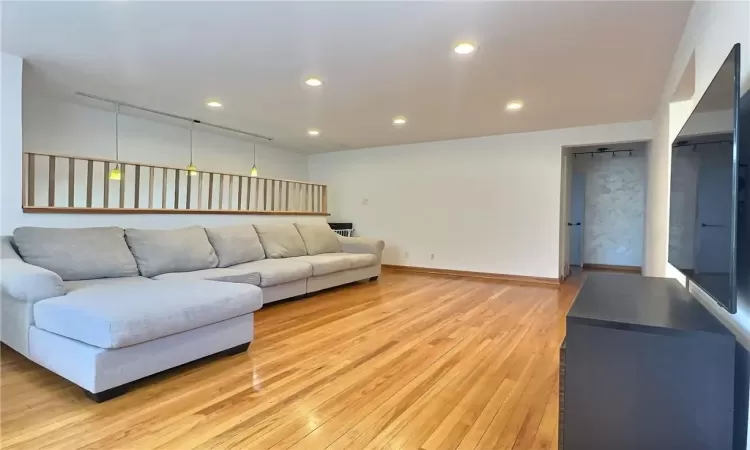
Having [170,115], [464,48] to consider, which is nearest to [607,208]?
[464,48]

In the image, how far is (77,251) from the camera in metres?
3.01

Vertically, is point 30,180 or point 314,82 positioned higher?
point 314,82

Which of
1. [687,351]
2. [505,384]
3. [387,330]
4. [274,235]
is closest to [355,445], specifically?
[505,384]

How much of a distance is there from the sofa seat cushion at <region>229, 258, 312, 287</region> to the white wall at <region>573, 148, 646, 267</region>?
6.04m

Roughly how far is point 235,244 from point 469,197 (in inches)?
145

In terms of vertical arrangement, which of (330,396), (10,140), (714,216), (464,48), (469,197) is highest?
(464,48)

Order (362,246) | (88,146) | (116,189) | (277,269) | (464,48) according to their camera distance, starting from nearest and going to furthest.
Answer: (464,48) < (277,269) < (88,146) < (116,189) < (362,246)

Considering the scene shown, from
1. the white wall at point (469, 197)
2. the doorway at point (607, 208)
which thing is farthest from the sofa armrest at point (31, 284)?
the doorway at point (607, 208)

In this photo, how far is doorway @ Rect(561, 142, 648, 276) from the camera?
7.20m

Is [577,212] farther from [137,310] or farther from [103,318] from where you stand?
[103,318]

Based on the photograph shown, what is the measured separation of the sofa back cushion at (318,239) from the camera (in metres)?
5.24

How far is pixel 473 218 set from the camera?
6188mm

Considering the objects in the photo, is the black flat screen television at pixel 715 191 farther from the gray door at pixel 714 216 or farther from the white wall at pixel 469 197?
the white wall at pixel 469 197

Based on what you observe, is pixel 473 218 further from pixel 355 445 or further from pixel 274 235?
pixel 355 445
